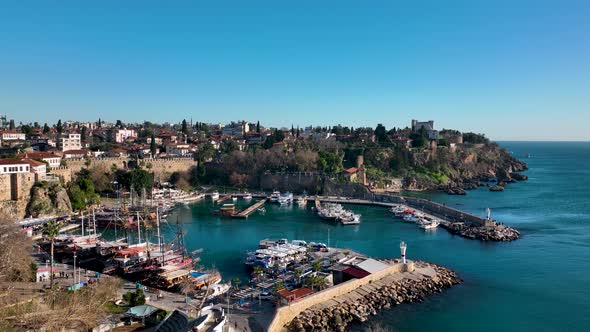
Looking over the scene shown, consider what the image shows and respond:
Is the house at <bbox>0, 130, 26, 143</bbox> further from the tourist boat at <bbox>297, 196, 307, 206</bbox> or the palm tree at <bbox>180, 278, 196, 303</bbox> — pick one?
the palm tree at <bbox>180, 278, 196, 303</bbox>

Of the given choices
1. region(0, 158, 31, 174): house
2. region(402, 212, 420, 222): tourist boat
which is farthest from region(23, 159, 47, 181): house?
region(402, 212, 420, 222): tourist boat

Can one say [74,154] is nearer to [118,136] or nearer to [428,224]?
[118,136]

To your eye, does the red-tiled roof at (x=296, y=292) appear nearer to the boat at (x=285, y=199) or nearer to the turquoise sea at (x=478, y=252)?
the turquoise sea at (x=478, y=252)

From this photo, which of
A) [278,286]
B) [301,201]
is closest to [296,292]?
[278,286]

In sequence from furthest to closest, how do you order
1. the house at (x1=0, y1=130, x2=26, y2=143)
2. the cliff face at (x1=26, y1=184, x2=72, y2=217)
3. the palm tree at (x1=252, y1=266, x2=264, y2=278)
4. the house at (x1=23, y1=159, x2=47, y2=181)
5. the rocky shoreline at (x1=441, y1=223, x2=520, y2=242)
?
1. the house at (x1=0, y1=130, x2=26, y2=143)
2. the house at (x1=23, y1=159, x2=47, y2=181)
3. the cliff face at (x1=26, y1=184, x2=72, y2=217)
4. the rocky shoreline at (x1=441, y1=223, x2=520, y2=242)
5. the palm tree at (x1=252, y1=266, x2=264, y2=278)

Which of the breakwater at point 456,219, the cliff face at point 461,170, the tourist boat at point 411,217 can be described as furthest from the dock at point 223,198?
the cliff face at point 461,170

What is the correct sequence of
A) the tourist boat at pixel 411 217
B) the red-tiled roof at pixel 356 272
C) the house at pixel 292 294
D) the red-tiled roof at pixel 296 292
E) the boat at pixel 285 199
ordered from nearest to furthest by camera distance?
the house at pixel 292 294
the red-tiled roof at pixel 296 292
the red-tiled roof at pixel 356 272
the tourist boat at pixel 411 217
the boat at pixel 285 199

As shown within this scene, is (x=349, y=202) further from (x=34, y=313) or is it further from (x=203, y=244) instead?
(x=34, y=313)
